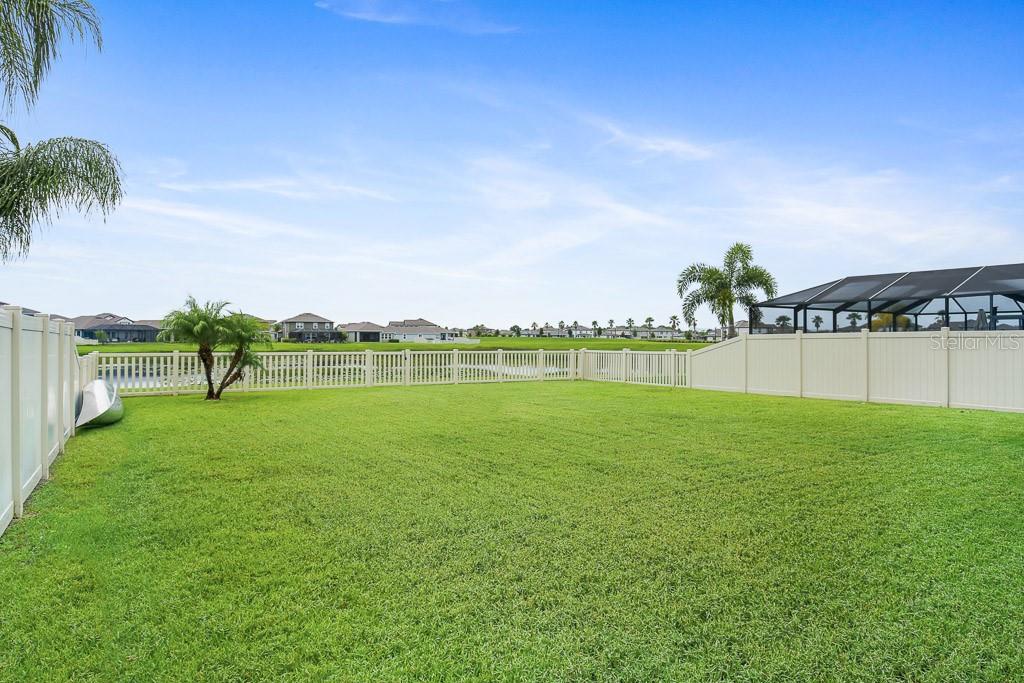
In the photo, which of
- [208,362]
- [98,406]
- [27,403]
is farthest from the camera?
[208,362]

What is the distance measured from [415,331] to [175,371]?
179 ft

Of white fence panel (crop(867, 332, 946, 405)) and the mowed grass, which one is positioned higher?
white fence panel (crop(867, 332, 946, 405))

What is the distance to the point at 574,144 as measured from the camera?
12266 millimetres

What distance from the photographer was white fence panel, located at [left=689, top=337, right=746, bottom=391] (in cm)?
1255

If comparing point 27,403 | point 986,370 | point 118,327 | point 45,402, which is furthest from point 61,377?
point 118,327

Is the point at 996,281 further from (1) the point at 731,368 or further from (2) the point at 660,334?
(2) the point at 660,334

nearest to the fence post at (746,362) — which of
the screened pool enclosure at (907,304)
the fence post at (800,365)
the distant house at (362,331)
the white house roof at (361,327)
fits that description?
the fence post at (800,365)

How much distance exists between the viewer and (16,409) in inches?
138

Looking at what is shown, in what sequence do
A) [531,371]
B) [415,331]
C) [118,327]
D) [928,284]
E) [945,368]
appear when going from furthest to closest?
[415,331] < [118,327] < [531,371] < [928,284] < [945,368]

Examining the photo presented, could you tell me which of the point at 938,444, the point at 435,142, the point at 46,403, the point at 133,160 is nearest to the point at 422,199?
the point at 435,142

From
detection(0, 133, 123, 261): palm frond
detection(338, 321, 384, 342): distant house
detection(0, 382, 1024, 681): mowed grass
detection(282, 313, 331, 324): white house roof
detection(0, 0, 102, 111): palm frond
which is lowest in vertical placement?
detection(0, 382, 1024, 681): mowed grass

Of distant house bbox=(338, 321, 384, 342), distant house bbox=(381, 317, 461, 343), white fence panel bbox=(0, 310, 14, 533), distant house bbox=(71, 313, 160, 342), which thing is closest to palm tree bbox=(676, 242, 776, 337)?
white fence panel bbox=(0, 310, 14, 533)

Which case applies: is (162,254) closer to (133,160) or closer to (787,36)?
(133,160)

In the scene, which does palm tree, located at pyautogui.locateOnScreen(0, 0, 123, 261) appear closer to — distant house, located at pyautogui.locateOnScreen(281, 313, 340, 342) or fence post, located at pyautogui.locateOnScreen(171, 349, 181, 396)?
fence post, located at pyautogui.locateOnScreen(171, 349, 181, 396)
